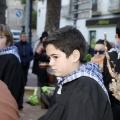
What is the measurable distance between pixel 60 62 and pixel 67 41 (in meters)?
0.13

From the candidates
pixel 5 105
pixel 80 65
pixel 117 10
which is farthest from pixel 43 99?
pixel 117 10

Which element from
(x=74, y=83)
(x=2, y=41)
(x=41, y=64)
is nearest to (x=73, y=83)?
(x=74, y=83)

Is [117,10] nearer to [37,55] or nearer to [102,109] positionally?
[37,55]

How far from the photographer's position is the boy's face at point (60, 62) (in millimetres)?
2342

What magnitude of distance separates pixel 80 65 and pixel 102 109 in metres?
0.31

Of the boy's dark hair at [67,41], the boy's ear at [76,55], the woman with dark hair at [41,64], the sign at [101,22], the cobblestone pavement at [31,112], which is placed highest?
the boy's dark hair at [67,41]

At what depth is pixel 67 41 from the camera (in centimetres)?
236

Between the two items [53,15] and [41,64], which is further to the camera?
[53,15]

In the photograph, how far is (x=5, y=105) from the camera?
184 cm

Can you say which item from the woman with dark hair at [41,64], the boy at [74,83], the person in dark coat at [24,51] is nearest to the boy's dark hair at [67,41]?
the boy at [74,83]

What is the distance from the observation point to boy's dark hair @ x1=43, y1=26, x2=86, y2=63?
2359 mm

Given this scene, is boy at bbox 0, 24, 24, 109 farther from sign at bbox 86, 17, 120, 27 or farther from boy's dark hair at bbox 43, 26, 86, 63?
sign at bbox 86, 17, 120, 27

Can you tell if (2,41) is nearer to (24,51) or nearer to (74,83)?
(74,83)

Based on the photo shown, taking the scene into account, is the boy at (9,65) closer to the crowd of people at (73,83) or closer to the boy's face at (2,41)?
the boy's face at (2,41)
